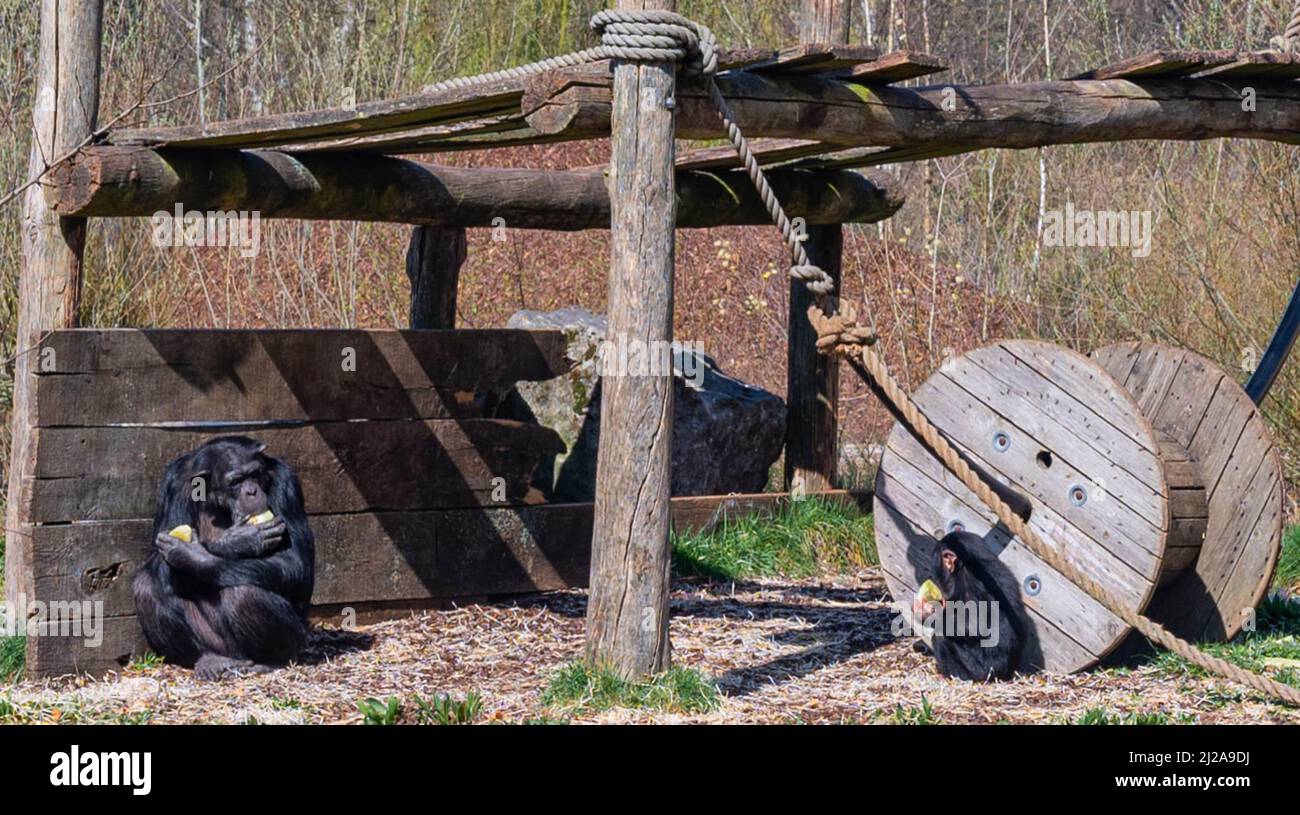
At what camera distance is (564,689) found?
16.9ft

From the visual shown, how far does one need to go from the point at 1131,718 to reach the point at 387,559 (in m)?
3.54

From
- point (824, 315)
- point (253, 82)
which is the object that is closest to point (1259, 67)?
point (824, 315)

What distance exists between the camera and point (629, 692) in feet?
16.6

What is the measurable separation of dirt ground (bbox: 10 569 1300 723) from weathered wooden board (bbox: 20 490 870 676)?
13 centimetres

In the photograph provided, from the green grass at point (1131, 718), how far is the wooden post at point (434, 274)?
4.28m

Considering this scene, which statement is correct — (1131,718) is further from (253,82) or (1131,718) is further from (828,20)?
(253,82)

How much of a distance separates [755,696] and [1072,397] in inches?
69.1

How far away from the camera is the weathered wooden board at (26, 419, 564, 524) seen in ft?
19.6

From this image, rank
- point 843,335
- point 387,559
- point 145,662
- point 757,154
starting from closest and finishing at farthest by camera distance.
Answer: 1. point 843,335
2. point 145,662
3. point 387,559
4. point 757,154

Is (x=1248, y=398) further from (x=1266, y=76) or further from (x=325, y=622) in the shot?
(x=325, y=622)

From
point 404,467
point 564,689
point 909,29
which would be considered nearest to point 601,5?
point 909,29

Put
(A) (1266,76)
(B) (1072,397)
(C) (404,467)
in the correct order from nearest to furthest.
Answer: (B) (1072,397) < (A) (1266,76) < (C) (404,467)

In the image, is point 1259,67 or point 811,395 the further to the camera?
point 811,395

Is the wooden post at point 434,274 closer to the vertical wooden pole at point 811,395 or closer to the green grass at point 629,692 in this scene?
the vertical wooden pole at point 811,395
